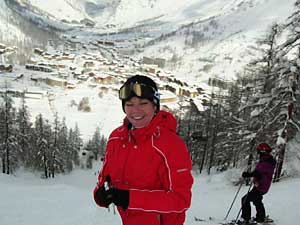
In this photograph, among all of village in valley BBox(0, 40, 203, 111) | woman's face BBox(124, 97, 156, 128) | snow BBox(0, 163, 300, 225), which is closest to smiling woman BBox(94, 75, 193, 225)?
woman's face BBox(124, 97, 156, 128)

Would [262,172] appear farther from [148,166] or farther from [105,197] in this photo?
[105,197]

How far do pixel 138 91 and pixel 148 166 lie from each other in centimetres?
63

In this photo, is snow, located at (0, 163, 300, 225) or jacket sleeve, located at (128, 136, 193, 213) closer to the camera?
jacket sleeve, located at (128, 136, 193, 213)

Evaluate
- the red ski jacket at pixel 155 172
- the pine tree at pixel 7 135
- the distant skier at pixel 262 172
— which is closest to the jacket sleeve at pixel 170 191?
the red ski jacket at pixel 155 172

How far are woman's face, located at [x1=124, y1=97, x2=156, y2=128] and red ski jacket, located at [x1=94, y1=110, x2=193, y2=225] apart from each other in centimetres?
5

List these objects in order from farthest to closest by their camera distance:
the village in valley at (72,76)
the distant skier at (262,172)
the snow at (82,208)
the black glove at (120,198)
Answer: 1. the village in valley at (72,76)
2. the snow at (82,208)
3. the distant skier at (262,172)
4. the black glove at (120,198)

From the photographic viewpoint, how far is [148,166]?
7.55 ft

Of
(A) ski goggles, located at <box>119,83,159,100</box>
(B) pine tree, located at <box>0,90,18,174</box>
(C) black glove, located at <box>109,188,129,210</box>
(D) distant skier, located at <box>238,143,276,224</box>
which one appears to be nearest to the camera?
(C) black glove, located at <box>109,188,129,210</box>

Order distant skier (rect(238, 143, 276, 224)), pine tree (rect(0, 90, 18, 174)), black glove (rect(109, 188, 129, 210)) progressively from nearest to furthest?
black glove (rect(109, 188, 129, 210)) → distant skier (rect(238, 143, 276, 224)) → pine tree (rect(0, 90, 18, 174))

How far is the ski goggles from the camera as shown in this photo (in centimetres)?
231

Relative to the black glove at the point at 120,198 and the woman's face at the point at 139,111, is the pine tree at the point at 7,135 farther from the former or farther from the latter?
the black glove at the point at 120,198

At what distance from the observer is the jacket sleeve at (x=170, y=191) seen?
219cm

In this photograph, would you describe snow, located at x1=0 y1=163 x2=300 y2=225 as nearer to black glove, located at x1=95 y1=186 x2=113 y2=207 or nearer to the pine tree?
black glove, located at x1=95 y1=186 x2=113 y2=207

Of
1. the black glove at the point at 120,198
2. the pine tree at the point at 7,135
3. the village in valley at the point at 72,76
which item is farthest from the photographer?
→ the village in valley at the point at 72,76
